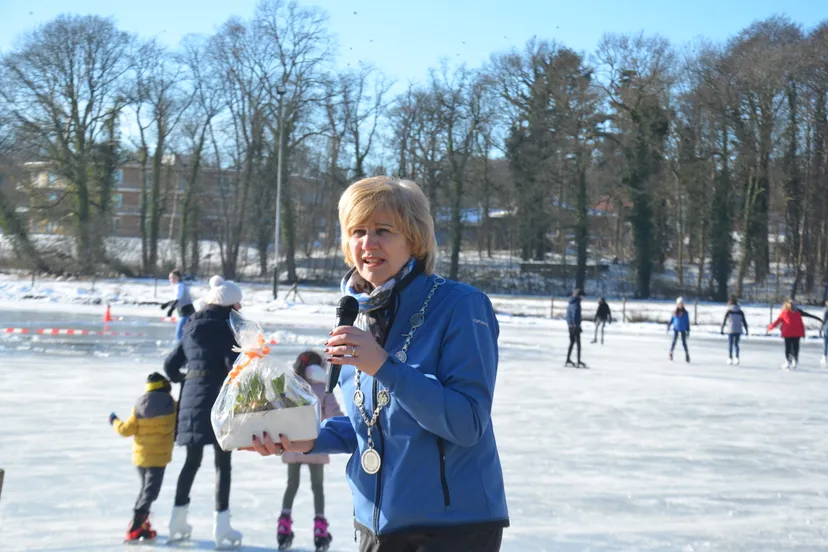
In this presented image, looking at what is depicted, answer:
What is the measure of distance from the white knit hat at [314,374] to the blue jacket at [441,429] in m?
3.55

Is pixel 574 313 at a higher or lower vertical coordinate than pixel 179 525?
higher

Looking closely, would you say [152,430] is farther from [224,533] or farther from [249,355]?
[249,355]

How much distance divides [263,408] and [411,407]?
0.51 meters

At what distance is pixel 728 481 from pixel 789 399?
261 inches

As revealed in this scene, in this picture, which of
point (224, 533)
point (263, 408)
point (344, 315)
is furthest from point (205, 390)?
point (344, 315)

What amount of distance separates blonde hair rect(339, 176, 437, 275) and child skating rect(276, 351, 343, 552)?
342 centimetres

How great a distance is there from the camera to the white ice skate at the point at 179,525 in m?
5.86

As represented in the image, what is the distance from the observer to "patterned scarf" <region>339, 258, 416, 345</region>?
2322 millimetres

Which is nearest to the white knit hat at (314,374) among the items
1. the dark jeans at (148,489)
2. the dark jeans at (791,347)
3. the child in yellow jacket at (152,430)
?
the child in yellow jacket at (152,430)

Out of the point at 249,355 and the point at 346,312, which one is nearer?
the point at 346,312

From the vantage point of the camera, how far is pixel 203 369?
571 cm

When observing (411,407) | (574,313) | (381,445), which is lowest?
(574,313)

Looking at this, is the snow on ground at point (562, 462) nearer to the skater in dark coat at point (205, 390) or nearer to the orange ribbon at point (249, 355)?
the skater in dark coat at point (205, 390)

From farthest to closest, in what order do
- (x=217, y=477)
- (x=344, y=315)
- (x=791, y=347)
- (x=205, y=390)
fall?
(x=791, y=347) < (x=217, y=477) < (x=205, y=390) < (x=344, y=315)
